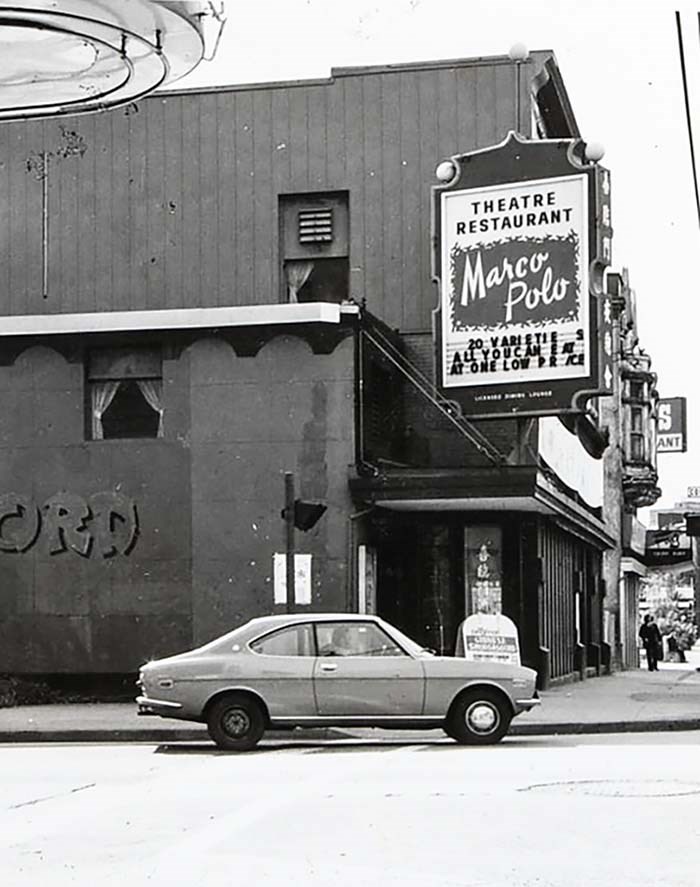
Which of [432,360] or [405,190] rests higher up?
[405,190]

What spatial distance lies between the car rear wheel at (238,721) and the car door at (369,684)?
0.69 meters

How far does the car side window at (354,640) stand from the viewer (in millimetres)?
18188

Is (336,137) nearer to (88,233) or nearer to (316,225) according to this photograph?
(316,225)

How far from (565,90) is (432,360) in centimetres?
734

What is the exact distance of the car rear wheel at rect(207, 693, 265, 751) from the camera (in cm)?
1806

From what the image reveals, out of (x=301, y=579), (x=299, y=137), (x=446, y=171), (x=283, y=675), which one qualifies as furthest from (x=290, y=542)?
(x=299, y=137)

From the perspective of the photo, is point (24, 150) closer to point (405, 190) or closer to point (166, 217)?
point (166, 217)

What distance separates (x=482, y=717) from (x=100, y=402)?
10495mm

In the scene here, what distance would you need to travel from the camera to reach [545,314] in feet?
86.4

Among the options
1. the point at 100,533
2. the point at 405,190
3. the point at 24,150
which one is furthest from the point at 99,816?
the point at 24,150

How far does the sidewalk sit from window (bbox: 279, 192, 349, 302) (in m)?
8.23

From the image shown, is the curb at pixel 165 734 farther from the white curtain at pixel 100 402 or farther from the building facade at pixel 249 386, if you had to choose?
the white curtain at pixel 100 402

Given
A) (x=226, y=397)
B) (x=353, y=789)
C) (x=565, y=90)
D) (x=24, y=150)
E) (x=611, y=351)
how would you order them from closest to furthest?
1. (x=353, y=789)
2. (x=226, y=397)
3. (x=24, y=150)
4. (x=565, y=90)
5. (x=611, y=351)

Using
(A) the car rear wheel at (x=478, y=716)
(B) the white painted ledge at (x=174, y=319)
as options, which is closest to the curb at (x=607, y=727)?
(A) the car rear wheel at (x=478, y=716)
